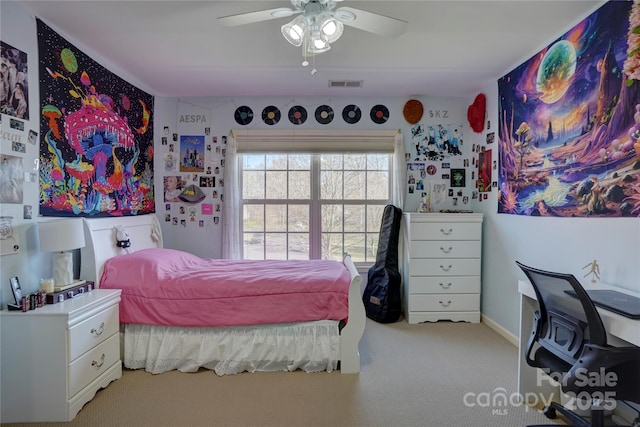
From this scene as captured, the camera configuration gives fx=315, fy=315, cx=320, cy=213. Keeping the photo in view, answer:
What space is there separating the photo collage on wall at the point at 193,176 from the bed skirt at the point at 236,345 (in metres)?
1.57

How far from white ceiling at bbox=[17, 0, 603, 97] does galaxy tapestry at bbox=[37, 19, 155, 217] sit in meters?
0.18

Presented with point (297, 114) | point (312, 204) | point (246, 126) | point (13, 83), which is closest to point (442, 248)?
point (312, 204)


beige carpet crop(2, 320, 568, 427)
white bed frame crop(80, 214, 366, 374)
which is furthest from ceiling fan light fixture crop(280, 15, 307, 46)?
beige carpet crop(2, 320, 568, 427)

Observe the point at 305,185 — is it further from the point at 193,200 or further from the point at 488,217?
the point at 488,217

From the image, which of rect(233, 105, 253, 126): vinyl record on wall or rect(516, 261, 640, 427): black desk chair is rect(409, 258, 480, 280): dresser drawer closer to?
rect(516, 261, 640, 427): black desk chair

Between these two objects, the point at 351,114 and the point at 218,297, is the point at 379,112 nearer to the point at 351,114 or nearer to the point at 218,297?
the point at 351,114

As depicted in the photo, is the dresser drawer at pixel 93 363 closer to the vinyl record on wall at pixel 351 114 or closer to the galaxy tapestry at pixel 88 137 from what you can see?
the galaxy tapestry at pixel 88 137

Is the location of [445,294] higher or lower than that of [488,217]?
lower

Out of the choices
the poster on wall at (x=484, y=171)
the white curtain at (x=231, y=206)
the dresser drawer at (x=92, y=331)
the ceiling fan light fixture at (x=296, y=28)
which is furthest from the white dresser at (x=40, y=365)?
the poster on wall at (x=484, y=171)

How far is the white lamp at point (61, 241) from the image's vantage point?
1927 mm

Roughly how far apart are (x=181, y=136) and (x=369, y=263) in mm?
2642

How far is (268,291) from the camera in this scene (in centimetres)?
231

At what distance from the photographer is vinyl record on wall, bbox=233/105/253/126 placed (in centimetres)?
362

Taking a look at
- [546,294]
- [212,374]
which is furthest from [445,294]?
[212,374]
